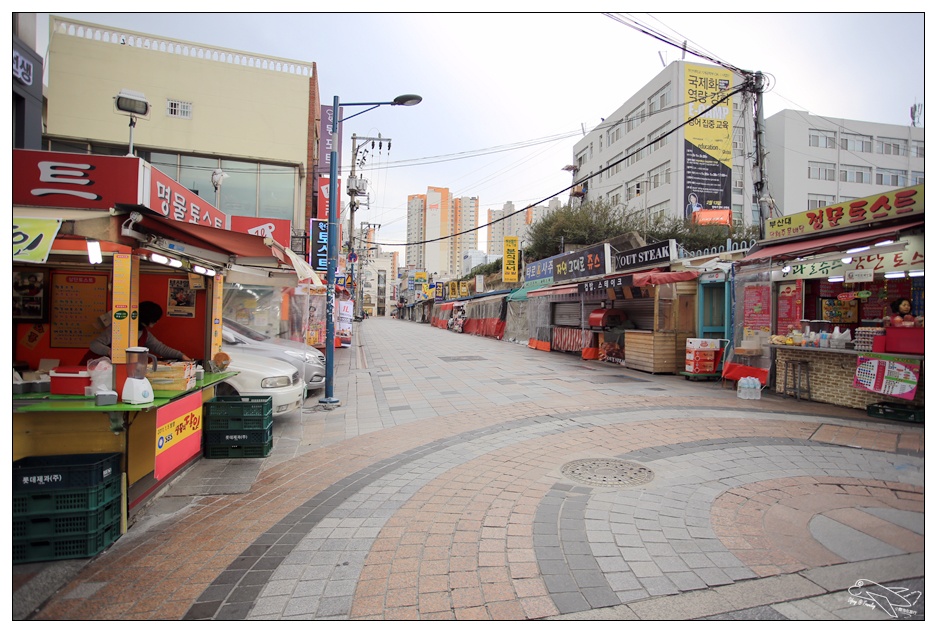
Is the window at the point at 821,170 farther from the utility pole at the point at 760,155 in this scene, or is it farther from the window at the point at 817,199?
the utility pole at the point at 760,155

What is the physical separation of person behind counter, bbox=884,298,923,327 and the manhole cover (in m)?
5.47

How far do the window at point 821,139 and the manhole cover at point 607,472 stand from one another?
164ft

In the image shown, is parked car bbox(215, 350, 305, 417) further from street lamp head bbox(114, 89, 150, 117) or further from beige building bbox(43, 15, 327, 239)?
beige building bbox(43, 15, 327, 239)

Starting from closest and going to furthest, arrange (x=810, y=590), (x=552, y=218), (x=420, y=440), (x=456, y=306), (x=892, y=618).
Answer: (x=892, y=618)
(x=810, y=590)
(x=420, y=440)
(x=552, y=218)
(x=456, y=306)

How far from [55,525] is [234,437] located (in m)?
2.35

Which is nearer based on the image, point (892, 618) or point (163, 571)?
point (892, 618)

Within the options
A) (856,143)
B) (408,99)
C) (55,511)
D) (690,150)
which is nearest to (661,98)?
(690,150)

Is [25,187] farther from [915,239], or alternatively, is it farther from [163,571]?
[915,239]

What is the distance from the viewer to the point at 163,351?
5.36 meters

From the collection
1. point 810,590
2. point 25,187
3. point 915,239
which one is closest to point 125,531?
point 25,187

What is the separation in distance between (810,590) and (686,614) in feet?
2.81

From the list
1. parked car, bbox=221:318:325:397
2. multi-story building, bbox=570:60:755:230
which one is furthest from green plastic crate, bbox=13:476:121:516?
multi-story building, bbox=570:60:755:230

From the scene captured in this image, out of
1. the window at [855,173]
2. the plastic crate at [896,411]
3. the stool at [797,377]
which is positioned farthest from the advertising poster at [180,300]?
the window at [855,173]

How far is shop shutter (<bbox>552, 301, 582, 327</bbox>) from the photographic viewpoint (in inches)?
761
